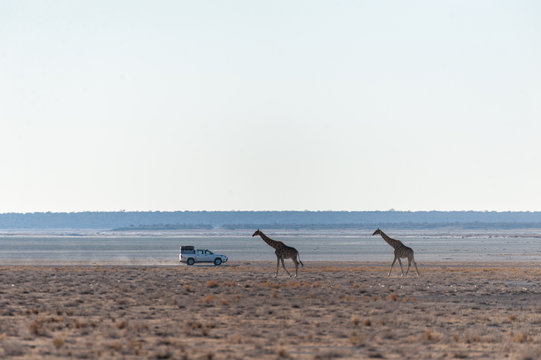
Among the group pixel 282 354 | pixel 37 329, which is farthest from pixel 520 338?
pixel 37 329

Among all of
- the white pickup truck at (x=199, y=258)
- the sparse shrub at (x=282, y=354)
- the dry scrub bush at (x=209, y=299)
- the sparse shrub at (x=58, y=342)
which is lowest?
the sparse shrub at (x=282, y=354)

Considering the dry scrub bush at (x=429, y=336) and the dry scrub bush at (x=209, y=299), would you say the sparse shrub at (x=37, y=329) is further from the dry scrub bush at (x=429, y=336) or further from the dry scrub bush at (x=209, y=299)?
the dry scrub bush at (x=429, y=336)

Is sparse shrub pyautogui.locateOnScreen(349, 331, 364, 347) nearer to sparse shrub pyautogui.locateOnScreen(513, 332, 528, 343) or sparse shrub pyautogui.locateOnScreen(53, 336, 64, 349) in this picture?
sparse shrub pyautogui.locateOnScreen(513, 332, 528, 343)

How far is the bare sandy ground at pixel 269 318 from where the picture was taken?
84.7ft

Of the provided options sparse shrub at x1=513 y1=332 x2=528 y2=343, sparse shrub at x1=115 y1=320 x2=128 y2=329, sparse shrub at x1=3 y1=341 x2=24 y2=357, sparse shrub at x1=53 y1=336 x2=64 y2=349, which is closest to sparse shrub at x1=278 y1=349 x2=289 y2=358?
sparse shrub at x1=53 y1=336 x2=64 y2=349

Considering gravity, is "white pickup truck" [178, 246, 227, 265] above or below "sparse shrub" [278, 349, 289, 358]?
above

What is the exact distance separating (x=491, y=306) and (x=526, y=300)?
359cm

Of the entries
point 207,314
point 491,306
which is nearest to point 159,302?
point 207,314

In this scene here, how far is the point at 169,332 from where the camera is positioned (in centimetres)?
2912

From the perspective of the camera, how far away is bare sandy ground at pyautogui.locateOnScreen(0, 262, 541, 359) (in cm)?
2581

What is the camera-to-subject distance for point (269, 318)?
111 feet

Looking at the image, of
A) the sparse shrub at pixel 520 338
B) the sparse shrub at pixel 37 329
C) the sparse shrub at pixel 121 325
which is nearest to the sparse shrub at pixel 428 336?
the sparse shrub at pixel 520 338

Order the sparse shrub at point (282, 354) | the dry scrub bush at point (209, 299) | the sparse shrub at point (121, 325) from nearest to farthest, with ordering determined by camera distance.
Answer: the sparse shrub at point (282, 354) < the sparse shrub at point (121, 325) < the dry scrub bush at point (209, 299)

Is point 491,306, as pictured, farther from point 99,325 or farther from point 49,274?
point 49,274
